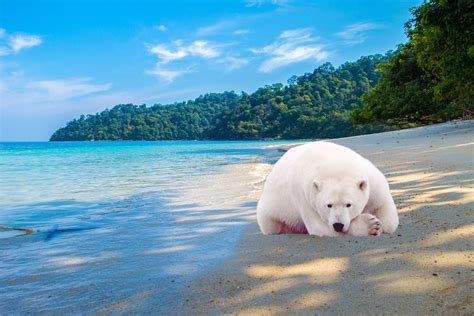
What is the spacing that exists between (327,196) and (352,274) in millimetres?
627

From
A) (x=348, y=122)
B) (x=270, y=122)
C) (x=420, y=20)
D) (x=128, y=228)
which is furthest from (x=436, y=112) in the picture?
(x=270, y=122)

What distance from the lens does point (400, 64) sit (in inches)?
1283

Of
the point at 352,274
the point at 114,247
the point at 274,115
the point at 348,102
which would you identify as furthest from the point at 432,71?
the point at 274,115

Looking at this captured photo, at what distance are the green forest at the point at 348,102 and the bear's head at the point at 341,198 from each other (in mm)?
14205

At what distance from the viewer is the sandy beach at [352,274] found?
8.89 ft

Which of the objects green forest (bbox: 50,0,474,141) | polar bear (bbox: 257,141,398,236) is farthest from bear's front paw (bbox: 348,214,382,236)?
green forest (bbox: 50,0,474,141)

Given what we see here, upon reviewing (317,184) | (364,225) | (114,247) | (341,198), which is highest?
(317,184)

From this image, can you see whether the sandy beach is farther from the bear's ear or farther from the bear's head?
the bear's ear

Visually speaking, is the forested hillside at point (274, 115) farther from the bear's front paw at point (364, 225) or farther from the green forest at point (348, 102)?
the bear's front paw at point (364, 225)

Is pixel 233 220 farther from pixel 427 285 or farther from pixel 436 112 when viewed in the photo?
pixel 436 112

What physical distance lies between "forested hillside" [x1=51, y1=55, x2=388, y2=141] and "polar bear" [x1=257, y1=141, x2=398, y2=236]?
66.4 meters

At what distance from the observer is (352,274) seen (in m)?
3.21

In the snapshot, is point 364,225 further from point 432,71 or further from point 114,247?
point 432,71

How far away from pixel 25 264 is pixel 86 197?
6.77m
